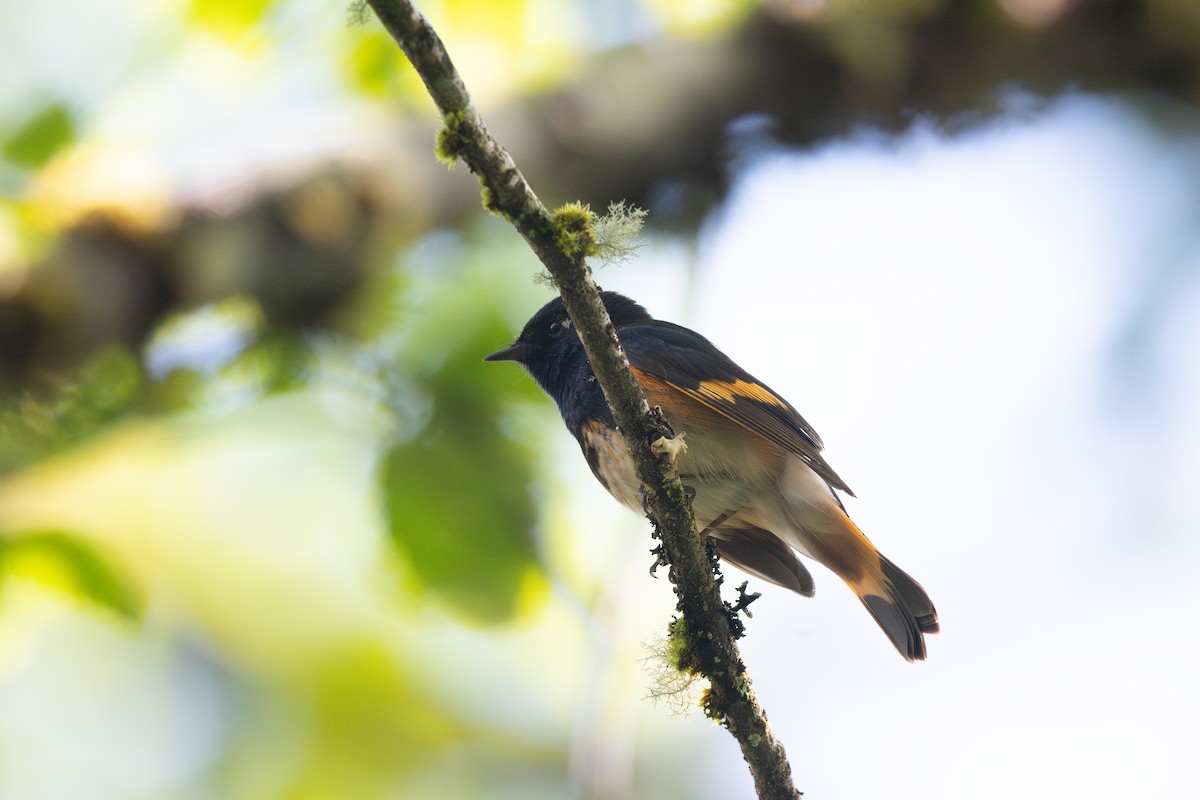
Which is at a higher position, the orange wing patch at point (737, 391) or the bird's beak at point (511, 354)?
the bird's beak at point (511, 354)

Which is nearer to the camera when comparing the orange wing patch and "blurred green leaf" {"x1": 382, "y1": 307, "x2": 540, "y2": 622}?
"blurred green leaf" {"x1": 382, "y1": 307, "x2": 540, "y2": 622}

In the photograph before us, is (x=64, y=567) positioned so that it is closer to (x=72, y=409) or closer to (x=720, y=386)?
(x=72, y=409)

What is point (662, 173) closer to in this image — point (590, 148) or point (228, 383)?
point (590, 148)

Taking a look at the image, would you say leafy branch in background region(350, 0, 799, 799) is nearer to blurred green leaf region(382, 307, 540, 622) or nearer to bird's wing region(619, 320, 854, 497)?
blurred green leaf region(382, 307, 540, 622)

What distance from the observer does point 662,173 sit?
3.86 metres

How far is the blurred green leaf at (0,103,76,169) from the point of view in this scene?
3631 mm

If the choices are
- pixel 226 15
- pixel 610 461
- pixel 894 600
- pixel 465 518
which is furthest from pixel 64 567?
pixel 894 600

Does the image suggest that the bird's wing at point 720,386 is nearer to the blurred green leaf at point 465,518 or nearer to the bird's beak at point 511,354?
the bird's beak at point 511,354

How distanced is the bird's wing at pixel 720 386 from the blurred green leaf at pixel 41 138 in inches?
84.4

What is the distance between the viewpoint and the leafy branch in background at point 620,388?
5.78ft

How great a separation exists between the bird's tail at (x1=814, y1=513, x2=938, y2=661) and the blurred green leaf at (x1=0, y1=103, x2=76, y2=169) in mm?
3112

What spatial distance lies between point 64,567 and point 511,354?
168cm

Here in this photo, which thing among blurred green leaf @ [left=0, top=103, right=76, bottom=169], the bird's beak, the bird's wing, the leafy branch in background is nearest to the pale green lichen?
the leafy branch in background

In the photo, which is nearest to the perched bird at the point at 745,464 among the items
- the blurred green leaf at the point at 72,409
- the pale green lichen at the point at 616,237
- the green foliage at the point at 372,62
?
the green foliage at the point at 372,62
